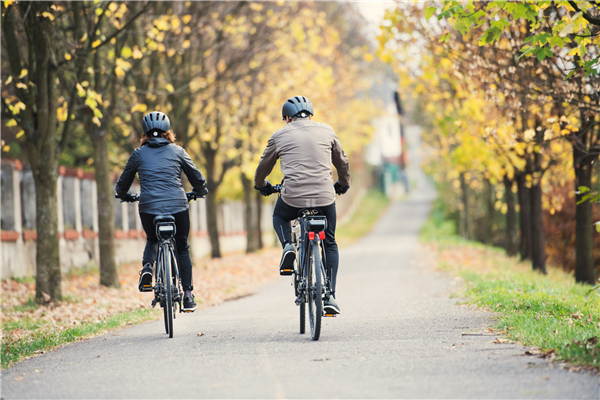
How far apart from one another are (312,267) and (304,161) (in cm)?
100

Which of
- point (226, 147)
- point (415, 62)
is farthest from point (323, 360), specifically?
point (226, 147)

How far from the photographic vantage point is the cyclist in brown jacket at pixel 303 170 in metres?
6.64

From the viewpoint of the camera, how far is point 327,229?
6816mm

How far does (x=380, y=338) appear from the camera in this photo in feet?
21.4

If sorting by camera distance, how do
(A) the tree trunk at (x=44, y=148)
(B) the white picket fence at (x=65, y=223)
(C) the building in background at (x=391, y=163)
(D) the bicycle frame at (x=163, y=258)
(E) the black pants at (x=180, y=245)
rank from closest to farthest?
(D) the bicycle frame at (x=163, y=258) < (E) the black pants at (x=180, y=245) < (A) the tree trunk at (x=44, y=148) < (B) the white picket fence at (x=65, y=223) < (C) the building in background at (x=391, y=163)

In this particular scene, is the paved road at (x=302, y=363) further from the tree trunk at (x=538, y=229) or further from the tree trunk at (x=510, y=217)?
the tree trunk at (x=510, y=217)

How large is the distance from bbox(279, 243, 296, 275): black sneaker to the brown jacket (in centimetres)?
43

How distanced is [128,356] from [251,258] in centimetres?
1925

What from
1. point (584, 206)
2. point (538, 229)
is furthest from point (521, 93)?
point (538, 229)

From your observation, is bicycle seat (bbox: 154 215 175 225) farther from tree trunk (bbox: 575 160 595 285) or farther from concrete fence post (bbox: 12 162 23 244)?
concrete fence post (bbox: 12 162 23 244)

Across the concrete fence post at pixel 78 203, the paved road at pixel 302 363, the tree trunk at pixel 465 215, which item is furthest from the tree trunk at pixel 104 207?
the tree trunk at pixel 465 215

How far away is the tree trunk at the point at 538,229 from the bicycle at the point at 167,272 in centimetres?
1086

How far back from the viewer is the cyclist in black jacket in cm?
A: 733

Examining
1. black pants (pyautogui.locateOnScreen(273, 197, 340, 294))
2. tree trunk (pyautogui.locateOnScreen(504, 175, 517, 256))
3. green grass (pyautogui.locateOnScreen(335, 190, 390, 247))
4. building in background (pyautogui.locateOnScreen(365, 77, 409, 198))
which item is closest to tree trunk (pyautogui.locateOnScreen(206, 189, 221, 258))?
tree trunk (pyautogui.locateOnScreen(504, 175, 517, 256))
